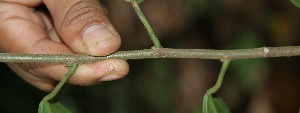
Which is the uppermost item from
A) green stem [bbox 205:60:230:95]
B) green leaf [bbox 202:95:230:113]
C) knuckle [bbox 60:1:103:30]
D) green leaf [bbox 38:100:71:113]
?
knuckle [bbox 60:1:103:30]

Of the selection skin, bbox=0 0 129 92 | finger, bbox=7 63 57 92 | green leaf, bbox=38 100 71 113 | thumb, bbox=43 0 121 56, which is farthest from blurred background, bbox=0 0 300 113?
green leaf, bbox=38 100 71 113

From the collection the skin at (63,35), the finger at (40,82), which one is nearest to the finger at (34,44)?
the skin at (63,35)

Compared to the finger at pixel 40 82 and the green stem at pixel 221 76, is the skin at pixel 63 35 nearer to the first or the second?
the finger at pixel 40 82

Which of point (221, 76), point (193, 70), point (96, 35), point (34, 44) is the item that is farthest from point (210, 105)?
point (193, 70)

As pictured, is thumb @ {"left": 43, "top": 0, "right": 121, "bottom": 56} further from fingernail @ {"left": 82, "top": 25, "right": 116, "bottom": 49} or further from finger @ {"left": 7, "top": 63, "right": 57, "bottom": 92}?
finger @ {"left": 7, "top": 63, "right": 57, "bottom": 92}

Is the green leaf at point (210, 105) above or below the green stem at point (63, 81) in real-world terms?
above
